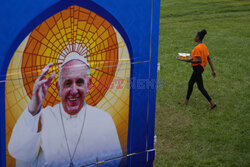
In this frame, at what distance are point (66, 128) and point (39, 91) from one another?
1.64 feet

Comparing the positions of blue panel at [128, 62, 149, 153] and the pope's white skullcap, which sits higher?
the pope's white skullcap

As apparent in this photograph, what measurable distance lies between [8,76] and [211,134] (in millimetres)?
4388

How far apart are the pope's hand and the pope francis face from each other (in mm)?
134

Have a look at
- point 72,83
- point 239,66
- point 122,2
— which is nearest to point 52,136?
point 72,83

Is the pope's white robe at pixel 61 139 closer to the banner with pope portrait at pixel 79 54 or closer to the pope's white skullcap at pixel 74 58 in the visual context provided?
the banner with pope portrait at pixel 79 54

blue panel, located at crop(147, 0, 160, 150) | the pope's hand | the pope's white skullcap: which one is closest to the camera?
A: the pope's hand

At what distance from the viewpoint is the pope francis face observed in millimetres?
3125

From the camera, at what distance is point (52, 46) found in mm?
2965

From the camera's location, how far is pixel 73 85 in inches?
127

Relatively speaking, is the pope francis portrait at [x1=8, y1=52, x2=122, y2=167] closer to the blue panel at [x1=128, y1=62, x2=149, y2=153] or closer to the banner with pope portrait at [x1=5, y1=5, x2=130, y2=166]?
→ the banner with pope portrait at [x1=5, y1=5, x2=130, y2=166]

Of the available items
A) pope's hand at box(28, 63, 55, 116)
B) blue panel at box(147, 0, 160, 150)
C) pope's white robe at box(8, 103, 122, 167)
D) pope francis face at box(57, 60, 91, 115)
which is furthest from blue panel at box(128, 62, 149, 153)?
pope's hand at box(28, 63, 55, 116)

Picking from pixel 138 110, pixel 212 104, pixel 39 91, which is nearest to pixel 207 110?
pixel 212 104

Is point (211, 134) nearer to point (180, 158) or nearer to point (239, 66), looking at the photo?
point (180, 158)

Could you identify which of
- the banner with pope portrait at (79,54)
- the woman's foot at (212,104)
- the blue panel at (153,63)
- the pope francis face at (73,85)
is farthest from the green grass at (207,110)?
the pope francis face at (73,85)
